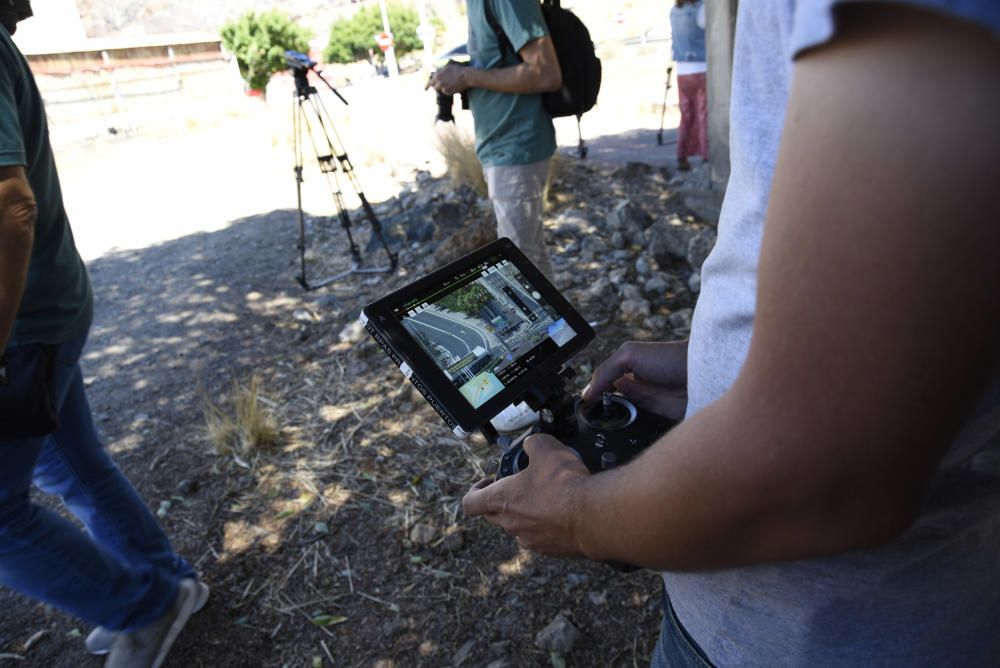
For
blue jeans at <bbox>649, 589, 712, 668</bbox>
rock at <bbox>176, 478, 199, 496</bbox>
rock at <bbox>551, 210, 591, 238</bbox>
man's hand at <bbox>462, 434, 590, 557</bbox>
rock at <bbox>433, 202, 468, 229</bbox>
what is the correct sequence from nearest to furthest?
man's hand at <bbox>462, 434, 590, 557</bbox> → blue jeans at <bbox>649, 589, 712, 668</bbox> → rock at <bbox>176, 478, 199, 496</bbox> → rock at <bbox>551, 210, 591, 238</bbox> → rock at <bbox>433, 202, 468, 229</bbox>

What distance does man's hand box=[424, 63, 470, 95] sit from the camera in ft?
10.1

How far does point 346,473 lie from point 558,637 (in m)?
1.42

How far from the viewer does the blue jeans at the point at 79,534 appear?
181 cm

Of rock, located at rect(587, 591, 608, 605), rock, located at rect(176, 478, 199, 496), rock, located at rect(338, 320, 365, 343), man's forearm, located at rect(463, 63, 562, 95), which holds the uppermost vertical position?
man's forearm, located at rect(463, 63, 562, 95)

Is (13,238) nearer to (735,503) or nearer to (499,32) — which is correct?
(735,503)

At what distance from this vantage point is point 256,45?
4419cm

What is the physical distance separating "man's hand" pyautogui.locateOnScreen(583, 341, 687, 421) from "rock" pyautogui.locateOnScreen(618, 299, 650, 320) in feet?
9.58

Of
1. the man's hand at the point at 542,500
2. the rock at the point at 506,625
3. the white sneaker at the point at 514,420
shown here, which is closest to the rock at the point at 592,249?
the white sneaker at the point at 514,420

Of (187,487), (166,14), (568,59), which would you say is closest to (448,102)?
(568,59)

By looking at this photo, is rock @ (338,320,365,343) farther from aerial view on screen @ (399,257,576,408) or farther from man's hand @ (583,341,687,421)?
man's hand @ (583,341,687,421)

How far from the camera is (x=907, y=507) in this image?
486mm

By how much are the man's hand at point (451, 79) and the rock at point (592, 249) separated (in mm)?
2164

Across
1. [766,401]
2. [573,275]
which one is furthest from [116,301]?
[766,401]

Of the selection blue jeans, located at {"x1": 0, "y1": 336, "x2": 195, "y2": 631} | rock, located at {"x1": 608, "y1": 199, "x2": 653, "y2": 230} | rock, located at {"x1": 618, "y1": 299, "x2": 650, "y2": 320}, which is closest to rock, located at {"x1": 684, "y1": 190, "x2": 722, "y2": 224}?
rock, located at {"x1": 608, "y1": 199, "x2": 653, "y2": 230}
